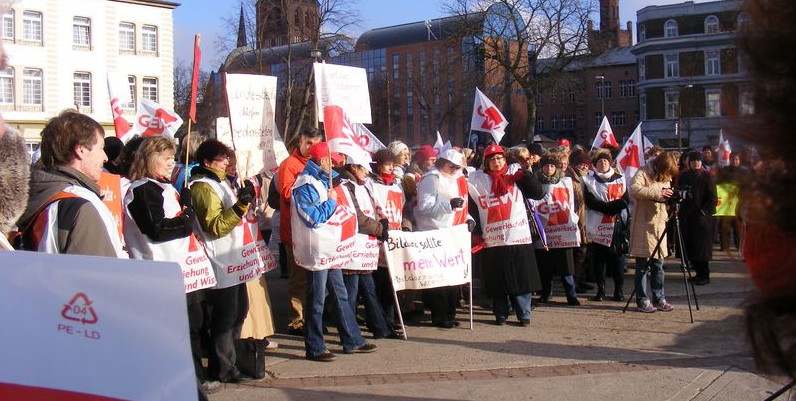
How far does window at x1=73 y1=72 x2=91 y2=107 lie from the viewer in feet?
178

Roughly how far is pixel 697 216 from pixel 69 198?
9853 mm

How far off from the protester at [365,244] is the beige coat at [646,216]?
2907mm

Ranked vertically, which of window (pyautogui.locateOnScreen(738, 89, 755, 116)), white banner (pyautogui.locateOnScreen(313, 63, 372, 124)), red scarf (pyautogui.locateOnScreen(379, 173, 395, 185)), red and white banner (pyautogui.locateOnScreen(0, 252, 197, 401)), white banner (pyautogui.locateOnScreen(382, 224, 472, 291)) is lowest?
white banner (pyautogui.locateOnScreen(382, 224, 472, 291))

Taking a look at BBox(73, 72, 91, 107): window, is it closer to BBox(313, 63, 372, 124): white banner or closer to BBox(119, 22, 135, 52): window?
BBox(119, 22, 135, 52): window

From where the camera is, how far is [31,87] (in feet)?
172

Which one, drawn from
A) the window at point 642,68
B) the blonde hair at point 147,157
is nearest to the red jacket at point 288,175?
the blonde hair at point 147,157

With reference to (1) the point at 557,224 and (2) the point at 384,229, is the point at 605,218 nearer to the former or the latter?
(1) the point at 557,224

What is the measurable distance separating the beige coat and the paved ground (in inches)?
28.4

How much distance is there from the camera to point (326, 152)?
23.2 feet

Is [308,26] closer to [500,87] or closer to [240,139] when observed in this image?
[500,87]

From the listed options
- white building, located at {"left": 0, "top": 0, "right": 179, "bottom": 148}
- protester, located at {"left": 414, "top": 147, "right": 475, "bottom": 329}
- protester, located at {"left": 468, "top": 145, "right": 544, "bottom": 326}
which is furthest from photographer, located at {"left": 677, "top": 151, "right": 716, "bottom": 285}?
white building, located at {"left": 0, "top": 0, "right": 179, "bottom": 148}

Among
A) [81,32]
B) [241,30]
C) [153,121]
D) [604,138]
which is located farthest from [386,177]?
[81,32]

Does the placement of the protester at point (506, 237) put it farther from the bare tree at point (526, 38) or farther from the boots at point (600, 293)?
the bare tree at point (526, 38)

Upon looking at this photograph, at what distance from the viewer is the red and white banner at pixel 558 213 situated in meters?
9.83
